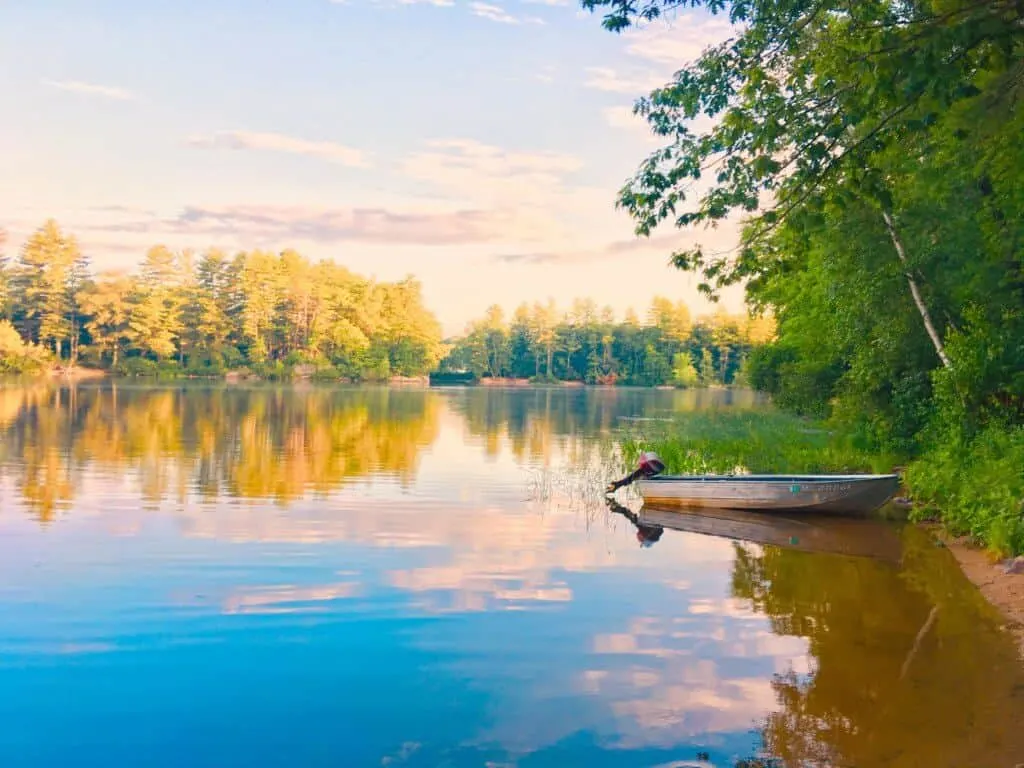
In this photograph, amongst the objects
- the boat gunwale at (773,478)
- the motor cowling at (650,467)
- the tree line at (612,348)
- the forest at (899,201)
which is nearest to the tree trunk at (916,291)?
the forest at (899,201)

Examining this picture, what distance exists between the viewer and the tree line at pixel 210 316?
103 metres

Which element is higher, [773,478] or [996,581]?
[773,478]

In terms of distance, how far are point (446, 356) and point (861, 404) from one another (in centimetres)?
11404

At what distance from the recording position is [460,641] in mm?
9609

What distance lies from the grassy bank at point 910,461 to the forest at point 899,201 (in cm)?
6

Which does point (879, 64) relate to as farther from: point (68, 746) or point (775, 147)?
point (68, 746)

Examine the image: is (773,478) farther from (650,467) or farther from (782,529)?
(650,467)

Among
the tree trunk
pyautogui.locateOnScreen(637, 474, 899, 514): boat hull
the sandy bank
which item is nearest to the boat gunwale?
pyautogui.locateOnScreen(637, 474, 899, 514): boat hull

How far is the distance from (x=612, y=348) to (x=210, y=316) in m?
54.6

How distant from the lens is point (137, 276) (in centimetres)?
10962

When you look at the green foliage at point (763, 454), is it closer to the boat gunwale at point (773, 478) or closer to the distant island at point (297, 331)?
the boat gunwale at point (773, 478)

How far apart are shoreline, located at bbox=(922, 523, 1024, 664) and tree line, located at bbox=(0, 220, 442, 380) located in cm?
9695

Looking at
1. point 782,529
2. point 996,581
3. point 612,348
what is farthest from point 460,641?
point 612,348

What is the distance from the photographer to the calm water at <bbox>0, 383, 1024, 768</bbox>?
23.2 feet
